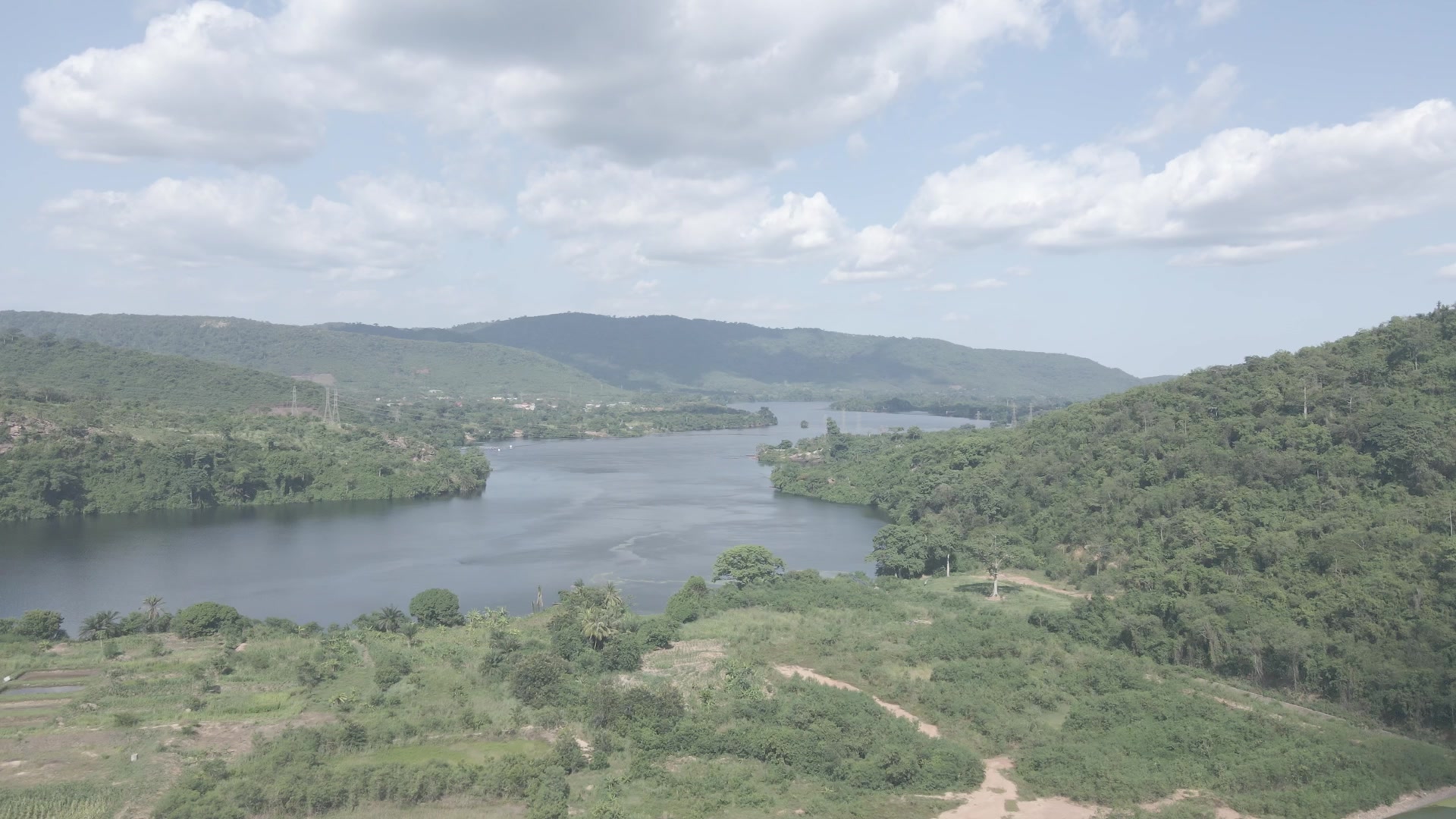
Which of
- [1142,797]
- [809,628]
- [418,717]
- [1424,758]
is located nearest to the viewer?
[1142,797]

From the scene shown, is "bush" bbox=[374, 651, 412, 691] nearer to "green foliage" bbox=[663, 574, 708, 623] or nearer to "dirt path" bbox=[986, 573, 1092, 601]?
"green foliage" bbox=[663, 574, 708, 623]

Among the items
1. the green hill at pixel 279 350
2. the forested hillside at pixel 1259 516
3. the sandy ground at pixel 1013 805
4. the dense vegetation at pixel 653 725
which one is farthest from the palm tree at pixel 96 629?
the green hill at pixel 279 350

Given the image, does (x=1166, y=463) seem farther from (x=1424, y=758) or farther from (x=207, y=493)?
(x=207, y=493)

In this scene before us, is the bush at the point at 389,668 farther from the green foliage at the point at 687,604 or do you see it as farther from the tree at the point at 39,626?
the tree at the point at 39,626

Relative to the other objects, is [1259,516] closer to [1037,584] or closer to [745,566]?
[1037,584]

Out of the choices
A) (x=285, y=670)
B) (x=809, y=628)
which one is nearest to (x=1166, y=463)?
(x=809, y=628)

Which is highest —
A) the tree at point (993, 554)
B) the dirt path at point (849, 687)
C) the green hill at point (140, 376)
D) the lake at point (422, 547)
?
the green hill at point (140, 376)

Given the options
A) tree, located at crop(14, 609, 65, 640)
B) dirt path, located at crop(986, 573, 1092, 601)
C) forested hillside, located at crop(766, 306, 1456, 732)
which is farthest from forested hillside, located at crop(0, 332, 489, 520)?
dirt path, located at crop(986, 573, 1092, 601)
